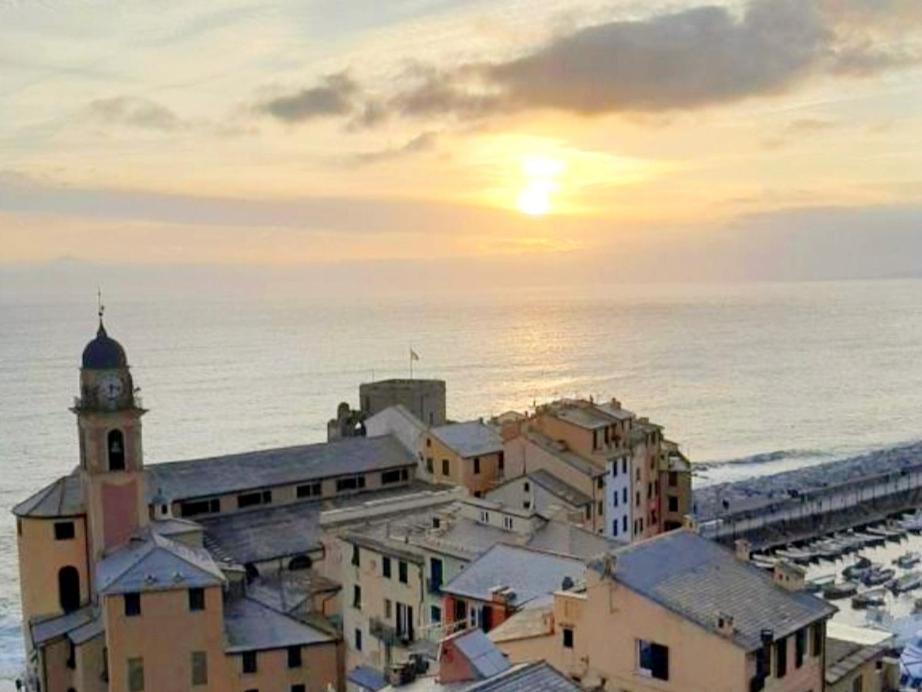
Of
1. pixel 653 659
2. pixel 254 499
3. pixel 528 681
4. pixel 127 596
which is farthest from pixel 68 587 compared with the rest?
pixel 528 681

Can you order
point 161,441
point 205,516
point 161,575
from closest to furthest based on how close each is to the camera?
1. point 161,575
2. point 205,516
3. point 161,441

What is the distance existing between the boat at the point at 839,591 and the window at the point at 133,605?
4578cm

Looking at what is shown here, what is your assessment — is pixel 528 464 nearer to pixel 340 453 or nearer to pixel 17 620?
pixel 340 453

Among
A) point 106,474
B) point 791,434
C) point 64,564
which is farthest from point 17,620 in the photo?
point 791,434

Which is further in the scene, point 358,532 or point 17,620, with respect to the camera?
point 17,620

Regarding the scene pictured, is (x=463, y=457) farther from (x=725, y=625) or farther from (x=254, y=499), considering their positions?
(x=725, y=625)

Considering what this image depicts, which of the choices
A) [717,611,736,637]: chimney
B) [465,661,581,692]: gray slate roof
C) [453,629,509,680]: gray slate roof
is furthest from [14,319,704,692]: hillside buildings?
[465,661,581,692]: gray slate roof

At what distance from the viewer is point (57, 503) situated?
149 feet

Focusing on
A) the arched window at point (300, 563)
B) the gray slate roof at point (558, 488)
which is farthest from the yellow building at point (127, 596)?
the gray slate roof at point (558, 488)

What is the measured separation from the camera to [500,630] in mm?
27453

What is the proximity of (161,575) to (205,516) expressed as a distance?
16.6 meters

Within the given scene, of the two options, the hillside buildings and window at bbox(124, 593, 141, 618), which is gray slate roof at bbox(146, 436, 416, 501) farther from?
window at bbox(124, 593, 141, 618)

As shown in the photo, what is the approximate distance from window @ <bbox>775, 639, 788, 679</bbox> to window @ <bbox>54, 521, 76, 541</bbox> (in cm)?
3176

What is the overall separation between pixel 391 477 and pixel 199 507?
11.3 meters
